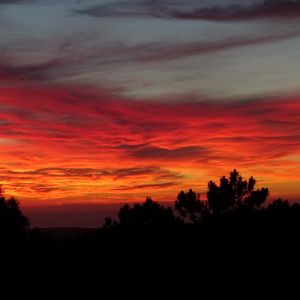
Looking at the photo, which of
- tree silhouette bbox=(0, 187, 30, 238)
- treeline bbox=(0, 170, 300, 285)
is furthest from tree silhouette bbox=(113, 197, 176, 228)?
tree silhouette bbox=(0, 187, 30, 238)

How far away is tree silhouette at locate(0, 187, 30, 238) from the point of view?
2013 inches

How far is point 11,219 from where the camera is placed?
5319cm

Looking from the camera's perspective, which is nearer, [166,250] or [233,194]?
[166,250]

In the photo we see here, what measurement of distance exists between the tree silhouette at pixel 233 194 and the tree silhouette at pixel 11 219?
16950 mm

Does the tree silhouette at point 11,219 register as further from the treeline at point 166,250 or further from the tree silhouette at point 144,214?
the tree silhouette at point 144,214

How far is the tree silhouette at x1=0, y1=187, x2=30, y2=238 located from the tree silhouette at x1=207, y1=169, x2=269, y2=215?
55.6 ft

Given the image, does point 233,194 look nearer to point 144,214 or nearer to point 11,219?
point 144,214

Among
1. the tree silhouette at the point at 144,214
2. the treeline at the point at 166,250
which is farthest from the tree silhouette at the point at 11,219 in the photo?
the tree silhouette at the point at 144,214

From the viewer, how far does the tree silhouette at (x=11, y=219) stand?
2013 inches

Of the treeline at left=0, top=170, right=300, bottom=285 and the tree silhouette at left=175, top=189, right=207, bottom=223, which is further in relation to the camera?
the tree silhouette at left=175, top=189, right=207, bottom=223

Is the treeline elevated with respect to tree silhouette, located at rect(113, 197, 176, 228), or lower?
lower

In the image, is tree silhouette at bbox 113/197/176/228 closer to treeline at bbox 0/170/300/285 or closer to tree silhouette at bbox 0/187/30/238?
treeline at bbox 0/170/300/285

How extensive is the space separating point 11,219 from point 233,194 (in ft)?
66.1

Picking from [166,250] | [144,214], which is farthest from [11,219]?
[166,250]
